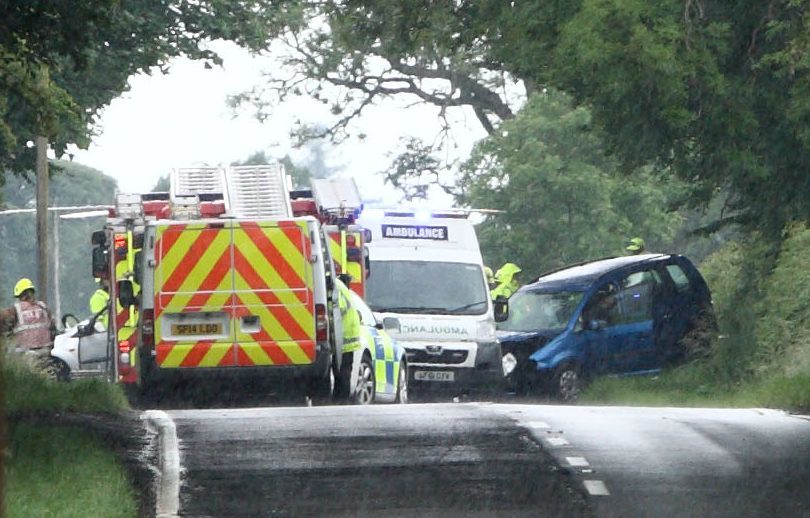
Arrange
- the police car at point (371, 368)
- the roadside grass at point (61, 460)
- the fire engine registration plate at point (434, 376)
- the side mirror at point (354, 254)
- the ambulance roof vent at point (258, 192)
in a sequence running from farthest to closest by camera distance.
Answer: the fire engine registration plate at point (434, 376), the side mirror at point (354, 254), the police car at point (371, 368), the ambulance roof vent at point (258, 192), the roadside grass at point (61, 460)

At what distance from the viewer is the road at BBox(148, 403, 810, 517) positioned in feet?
34.6

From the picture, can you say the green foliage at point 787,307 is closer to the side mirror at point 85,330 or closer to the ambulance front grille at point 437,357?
the ambulance front grille at point 437,357

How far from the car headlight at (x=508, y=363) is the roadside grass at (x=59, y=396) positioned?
337 inches

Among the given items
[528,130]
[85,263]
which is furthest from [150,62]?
[85,263]

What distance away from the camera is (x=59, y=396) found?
16750 mm

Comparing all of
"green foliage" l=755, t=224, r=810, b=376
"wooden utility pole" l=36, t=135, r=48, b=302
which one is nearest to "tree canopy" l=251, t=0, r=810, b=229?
"green foliage" l=755, t=224, r=810, b=376

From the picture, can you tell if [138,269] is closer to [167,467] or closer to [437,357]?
[437,357]

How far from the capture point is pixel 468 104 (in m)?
53.0

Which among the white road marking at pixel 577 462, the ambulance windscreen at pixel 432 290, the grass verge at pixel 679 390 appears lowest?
the white road marking at pixel 577 462

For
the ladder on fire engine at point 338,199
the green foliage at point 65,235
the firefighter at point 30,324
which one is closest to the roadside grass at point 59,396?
the ladder on fire engine at point 338,199

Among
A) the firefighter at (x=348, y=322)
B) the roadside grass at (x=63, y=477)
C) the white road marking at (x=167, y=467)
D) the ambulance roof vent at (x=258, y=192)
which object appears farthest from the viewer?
the firefighter at (x=348, y=322)

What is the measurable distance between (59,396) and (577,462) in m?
6.04

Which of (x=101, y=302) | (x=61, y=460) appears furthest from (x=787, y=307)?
(x=61, y=460)

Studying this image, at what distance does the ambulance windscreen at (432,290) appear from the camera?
999 inches
